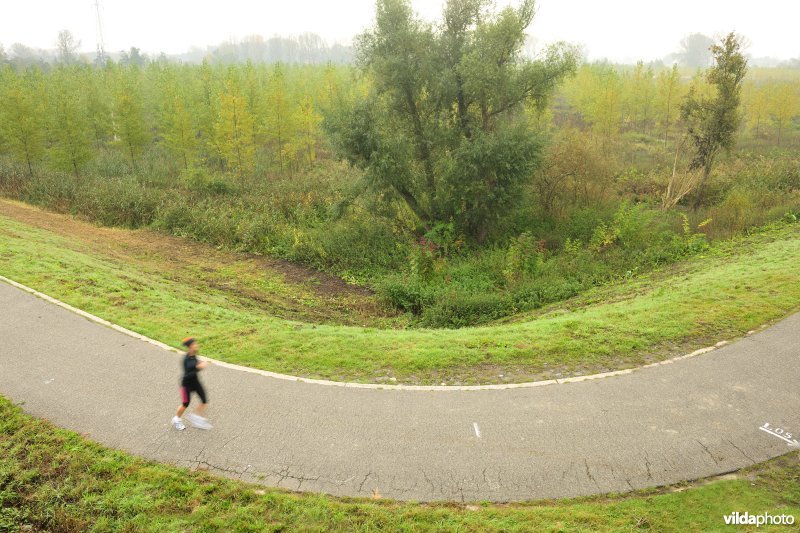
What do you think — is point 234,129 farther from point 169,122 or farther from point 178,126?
point 169,122

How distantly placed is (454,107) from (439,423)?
16610 mm

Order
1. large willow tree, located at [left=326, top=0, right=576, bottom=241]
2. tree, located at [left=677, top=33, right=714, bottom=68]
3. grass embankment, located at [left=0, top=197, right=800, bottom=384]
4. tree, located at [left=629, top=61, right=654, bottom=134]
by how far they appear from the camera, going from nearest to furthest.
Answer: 1. grass embankment, located at [left=0, top=197, right=800, bottom=384]
2. large willow tree, located at [left=326, top=0, right=576, bottom=241]
3. tree, located at [left=629, top=61, right=654, bottom=134]
4. tree, located at [left=677, top=33, right=714, bottom=68]

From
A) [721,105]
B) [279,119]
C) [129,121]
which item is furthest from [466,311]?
→ [129,121]

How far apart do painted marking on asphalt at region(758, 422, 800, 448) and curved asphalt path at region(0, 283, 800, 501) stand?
0.37 feet

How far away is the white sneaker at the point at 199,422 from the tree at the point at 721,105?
25.2 metres

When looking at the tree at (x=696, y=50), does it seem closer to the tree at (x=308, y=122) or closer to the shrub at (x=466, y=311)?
the tree at (x=308, y=122)

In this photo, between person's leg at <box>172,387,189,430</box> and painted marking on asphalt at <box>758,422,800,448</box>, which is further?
person's leg at <box>172,387,189,430</box>

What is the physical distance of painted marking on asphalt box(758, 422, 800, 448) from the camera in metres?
7.05

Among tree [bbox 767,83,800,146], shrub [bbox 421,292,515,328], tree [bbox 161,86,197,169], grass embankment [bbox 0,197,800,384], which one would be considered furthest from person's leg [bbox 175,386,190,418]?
tree [bbox 767,83,800,146]

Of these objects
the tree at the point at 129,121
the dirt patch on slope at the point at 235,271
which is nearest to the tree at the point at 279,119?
the tree at the point at 129,121

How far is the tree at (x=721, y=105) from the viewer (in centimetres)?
2280

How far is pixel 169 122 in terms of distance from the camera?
117 ft

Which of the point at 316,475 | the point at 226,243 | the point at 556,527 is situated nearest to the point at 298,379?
the point at 316,475

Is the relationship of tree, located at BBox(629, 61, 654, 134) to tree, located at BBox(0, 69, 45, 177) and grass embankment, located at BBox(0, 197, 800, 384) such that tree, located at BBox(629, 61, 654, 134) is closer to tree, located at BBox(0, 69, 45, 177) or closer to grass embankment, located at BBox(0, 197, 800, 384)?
grass embankment, located at BBox(0, 197, 800, 384)
